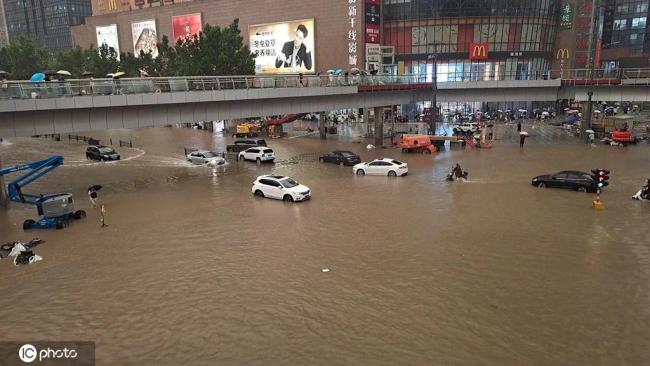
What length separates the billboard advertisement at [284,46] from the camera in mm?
85312

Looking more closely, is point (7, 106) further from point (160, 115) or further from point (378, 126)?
point (378, 126)

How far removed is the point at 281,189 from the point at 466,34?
63806 mm

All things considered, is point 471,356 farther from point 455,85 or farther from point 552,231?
point 455,85

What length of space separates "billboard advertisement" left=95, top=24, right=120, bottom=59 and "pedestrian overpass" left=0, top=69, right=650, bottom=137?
3649 inches

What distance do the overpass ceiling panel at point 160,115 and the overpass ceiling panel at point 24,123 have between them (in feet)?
24.4

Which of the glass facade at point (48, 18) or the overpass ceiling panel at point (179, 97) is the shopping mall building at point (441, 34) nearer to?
the overpass ceiling panel at point (179, 97)

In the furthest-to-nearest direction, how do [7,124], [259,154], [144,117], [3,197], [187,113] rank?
[259,154]
[187,113]
[144,117]
[3,197]
[7,124]

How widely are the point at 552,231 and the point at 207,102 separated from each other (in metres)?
25.3

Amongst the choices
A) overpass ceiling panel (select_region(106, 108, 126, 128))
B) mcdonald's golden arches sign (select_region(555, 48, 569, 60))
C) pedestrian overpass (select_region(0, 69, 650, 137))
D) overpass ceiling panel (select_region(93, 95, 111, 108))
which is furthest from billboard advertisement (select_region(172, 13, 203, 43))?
overpass ceiling panel (select_region(93, 95, 111, 108))

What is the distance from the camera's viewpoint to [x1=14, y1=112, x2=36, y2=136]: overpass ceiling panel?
27281 millimetres

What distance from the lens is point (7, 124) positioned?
1062 inches

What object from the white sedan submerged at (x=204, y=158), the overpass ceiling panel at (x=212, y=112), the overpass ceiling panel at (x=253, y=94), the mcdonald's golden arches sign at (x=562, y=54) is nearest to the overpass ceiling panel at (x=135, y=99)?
the overpass ceiling panel at (x=212, y=112)

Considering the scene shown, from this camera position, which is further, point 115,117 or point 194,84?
point 194,84

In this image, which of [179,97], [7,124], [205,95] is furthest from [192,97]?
[7,124]
